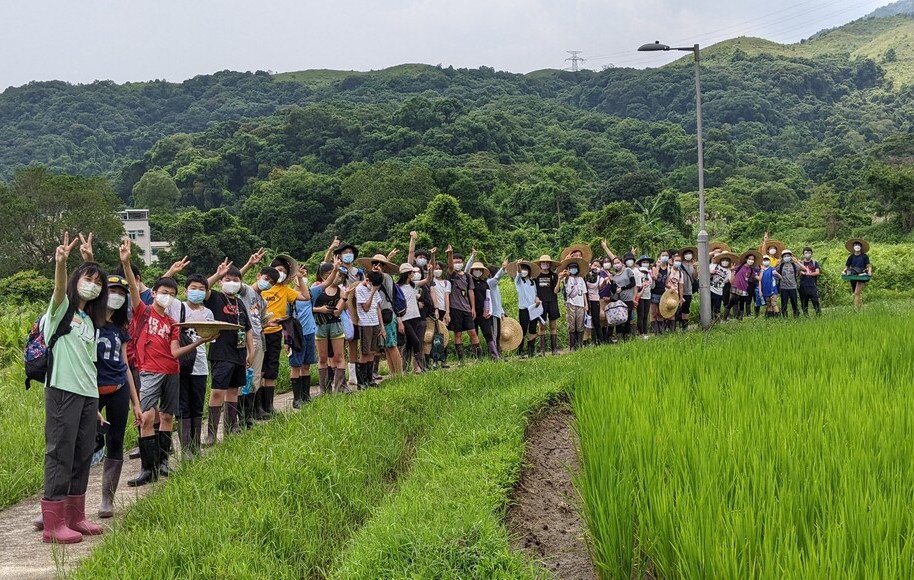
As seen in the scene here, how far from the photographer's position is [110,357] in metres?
5.32

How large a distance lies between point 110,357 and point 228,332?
1672mm

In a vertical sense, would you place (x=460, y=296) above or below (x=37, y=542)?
above

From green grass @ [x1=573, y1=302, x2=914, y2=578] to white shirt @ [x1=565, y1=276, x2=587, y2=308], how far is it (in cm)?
568

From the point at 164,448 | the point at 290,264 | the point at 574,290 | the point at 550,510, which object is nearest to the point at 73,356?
the point at 164,448

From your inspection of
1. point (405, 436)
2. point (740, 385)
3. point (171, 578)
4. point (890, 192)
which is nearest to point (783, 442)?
point (740, 385)

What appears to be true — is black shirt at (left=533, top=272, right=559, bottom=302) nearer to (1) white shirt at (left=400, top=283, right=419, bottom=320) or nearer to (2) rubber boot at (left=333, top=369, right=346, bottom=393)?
(1) white shirt at (left=400, top=283, right=419, bottom=320)

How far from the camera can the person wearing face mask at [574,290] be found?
1294 cm

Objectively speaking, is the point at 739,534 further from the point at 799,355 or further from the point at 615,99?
the point at 615,99

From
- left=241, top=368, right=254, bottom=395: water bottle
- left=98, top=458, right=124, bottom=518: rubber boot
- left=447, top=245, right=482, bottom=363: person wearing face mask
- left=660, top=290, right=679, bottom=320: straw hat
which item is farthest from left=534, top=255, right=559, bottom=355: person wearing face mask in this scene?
left=98, top=458, right=124, bottom=518: rubber boot

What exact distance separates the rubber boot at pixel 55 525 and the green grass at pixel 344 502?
1.13ft

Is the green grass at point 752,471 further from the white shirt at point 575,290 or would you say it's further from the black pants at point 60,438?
the white shirt at point 575,290

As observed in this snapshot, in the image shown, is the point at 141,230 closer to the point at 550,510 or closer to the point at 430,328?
the point at 430,328

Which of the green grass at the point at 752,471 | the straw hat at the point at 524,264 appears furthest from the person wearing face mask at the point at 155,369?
the straw hat at the point at 524,264

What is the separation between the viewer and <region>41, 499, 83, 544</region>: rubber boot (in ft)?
15.8
